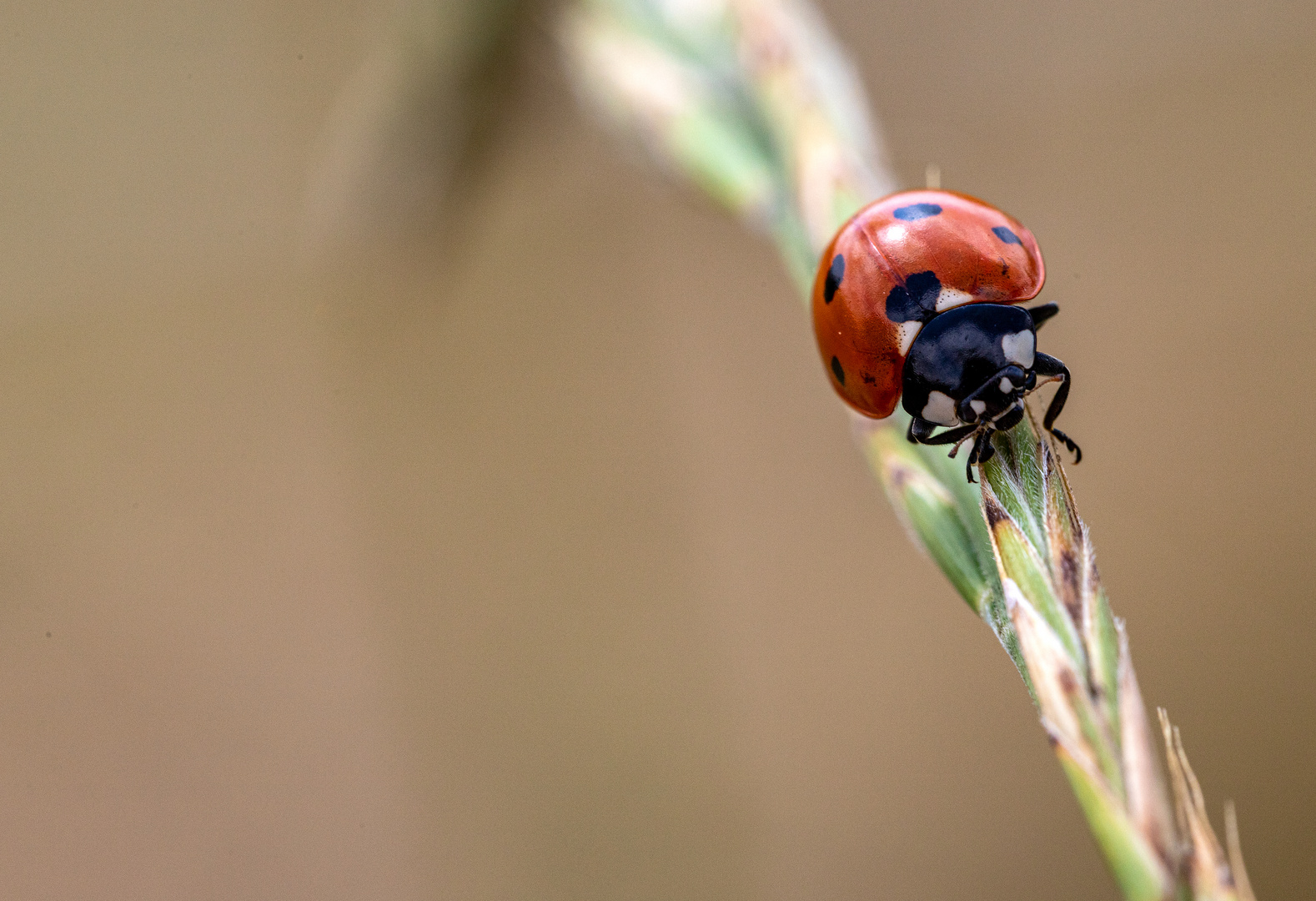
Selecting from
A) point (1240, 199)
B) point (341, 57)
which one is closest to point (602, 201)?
point (341, 57)

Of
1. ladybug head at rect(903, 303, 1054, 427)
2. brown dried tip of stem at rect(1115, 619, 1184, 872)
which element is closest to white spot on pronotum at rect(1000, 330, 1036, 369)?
ladybug head at rect(903, 303, 1054, 427)

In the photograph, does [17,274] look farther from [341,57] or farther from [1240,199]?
Answer: [1240,199]

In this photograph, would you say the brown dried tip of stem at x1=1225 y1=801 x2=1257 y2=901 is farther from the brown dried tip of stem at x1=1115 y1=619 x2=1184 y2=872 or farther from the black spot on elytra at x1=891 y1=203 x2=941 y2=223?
the black spot on elytra at x1=891 y1=203 x2=941 y2=223

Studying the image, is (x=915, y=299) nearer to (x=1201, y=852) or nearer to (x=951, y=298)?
(x=951, y=298)

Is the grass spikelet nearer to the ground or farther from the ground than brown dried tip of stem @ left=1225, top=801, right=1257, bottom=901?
farther from the ground

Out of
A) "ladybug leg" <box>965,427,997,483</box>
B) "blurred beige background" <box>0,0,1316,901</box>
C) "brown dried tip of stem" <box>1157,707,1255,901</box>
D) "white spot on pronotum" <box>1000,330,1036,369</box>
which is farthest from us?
"blurred beige background" <box>0,0,1316,901</box>

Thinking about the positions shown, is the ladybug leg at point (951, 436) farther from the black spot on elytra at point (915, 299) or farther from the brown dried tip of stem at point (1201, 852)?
the brown dried tip of stem at point (1201, 852)

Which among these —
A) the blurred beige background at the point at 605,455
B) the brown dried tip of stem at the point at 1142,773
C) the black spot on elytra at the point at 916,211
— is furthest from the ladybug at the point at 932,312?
the blurred beige background at the point at 605,455
